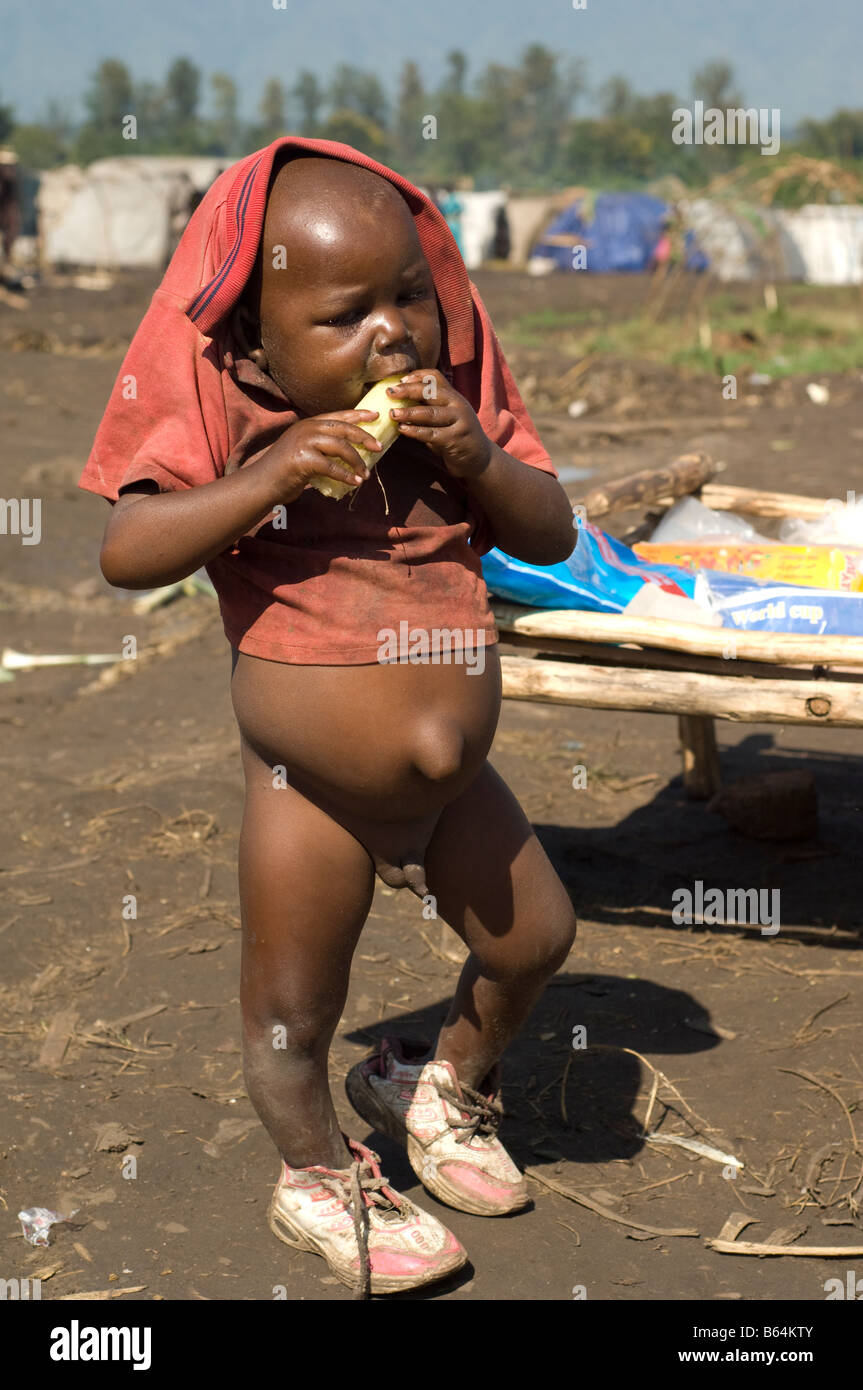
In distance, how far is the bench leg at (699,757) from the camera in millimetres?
4320

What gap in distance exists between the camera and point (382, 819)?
2.13 m

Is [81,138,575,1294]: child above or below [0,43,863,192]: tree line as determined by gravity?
below

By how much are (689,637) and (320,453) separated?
1529mm

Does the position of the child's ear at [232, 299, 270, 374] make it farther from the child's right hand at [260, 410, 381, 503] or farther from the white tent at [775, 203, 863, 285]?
the white tent at [775, 203, 863, 285]

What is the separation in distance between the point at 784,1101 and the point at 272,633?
153cm

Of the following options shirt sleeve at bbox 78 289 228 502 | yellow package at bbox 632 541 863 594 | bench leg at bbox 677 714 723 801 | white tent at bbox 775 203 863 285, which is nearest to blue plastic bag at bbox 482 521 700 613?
yellow package at bbox 632 541 863 594

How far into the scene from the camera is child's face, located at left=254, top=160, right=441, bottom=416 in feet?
6.06

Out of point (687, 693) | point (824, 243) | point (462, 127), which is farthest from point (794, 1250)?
point (462, 127)

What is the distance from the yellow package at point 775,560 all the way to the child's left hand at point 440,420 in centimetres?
177

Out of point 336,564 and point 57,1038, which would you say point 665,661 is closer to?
point 336,564

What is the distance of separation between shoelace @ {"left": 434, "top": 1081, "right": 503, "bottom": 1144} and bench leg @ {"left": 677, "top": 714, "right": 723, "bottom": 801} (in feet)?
6.64

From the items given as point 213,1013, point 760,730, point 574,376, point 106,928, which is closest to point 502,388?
point 213,1013

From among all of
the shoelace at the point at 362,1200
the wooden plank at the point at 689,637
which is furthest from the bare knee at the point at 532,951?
the wooden plank at the point at 689,637

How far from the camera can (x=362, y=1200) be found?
228 cm
